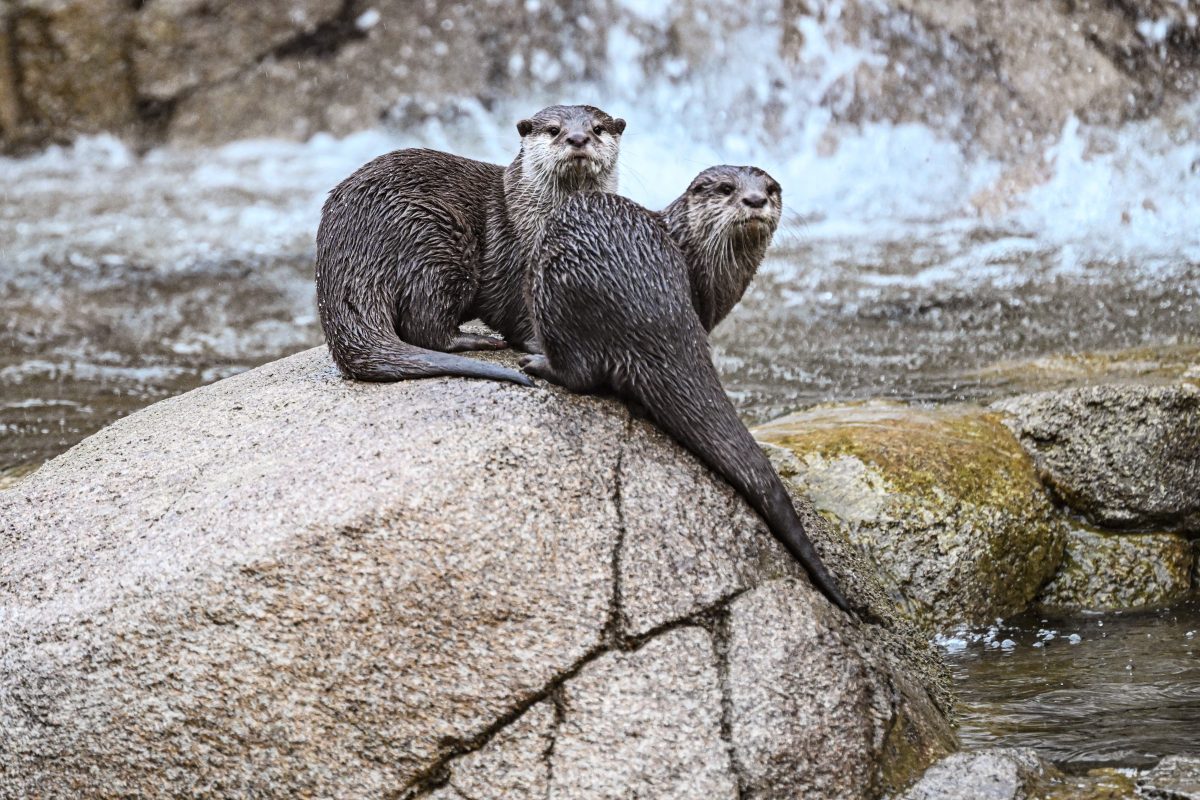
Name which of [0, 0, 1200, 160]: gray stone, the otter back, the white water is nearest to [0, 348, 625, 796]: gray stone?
the otter back

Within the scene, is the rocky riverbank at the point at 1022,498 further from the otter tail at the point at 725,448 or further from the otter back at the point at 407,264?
the otter back at the point at 407,264

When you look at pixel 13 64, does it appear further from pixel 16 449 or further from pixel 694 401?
pixel 694 401

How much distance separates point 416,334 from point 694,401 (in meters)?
0.76

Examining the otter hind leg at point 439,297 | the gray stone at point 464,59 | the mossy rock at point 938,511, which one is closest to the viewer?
the otter hind leg at point 439,297

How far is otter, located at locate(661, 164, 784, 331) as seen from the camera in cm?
312

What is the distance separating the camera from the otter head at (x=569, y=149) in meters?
3.32

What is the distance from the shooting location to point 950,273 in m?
7.12

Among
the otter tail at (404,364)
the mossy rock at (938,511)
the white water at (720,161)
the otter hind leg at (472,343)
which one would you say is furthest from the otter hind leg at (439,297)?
the white water at (720,161)

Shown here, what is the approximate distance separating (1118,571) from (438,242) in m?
2.09

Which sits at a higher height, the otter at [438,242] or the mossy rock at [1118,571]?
the otter at [438,242]

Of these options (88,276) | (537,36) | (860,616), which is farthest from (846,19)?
(860,616)

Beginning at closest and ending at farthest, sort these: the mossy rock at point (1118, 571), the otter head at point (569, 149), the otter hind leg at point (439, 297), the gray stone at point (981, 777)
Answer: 1. the gray stone at point (981, 777)
2. the otter hind leg at point (439, 297)
3. the otter head at point (569, 149)
4. the mossy rock at point (1118, 571)

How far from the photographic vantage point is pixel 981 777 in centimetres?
261

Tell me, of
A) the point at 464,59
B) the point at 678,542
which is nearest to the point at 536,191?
the point at 678,542
